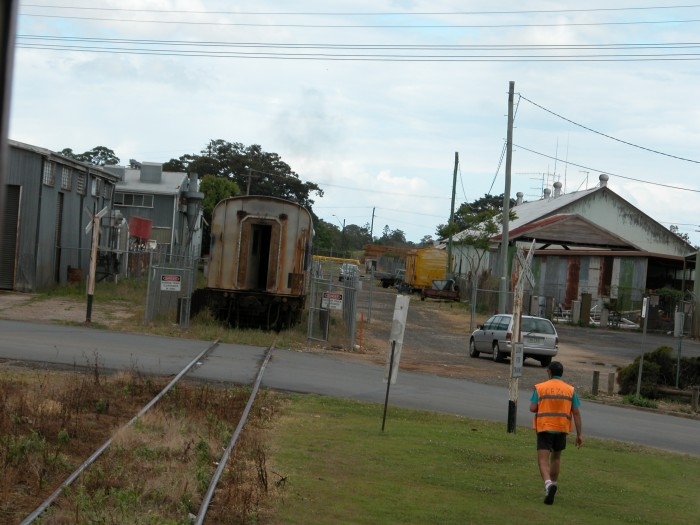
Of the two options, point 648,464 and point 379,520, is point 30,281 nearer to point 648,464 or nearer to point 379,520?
point 648,464

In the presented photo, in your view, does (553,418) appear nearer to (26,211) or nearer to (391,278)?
(26,211)

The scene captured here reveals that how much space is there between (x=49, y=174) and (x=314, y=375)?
1958cm

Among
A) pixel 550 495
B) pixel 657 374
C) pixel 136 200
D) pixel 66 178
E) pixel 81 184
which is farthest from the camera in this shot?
pixel 136 200

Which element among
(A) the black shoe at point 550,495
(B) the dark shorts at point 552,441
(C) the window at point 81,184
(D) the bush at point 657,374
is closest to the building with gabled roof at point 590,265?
(C) the window at point 81,184

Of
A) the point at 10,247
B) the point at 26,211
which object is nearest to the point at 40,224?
the point at 26,211

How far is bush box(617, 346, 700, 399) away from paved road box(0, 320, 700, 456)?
214cm

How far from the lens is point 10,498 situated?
326 inches

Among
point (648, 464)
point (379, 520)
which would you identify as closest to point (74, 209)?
point (648, 464)

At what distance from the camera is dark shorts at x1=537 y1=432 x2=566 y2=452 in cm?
1050

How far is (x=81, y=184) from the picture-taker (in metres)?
41.8

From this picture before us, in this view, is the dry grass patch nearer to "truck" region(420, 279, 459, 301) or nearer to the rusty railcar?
the rusty railcar

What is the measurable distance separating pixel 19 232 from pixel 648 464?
2580 centimetres

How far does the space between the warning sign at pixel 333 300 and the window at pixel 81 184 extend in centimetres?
1726

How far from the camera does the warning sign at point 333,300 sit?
2741 centimetres
